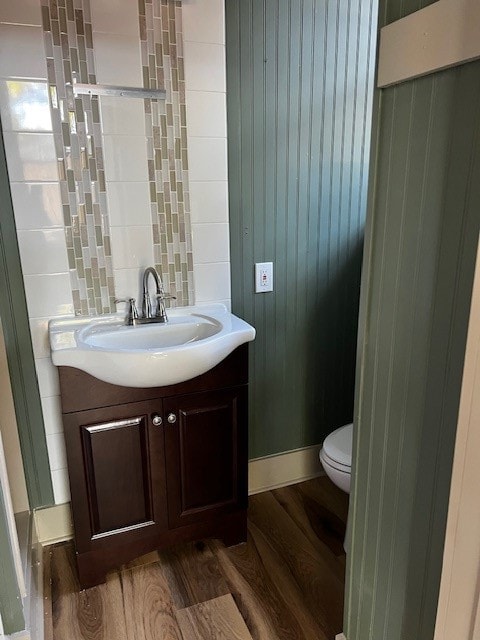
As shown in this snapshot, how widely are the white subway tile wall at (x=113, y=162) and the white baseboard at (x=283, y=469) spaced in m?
0.82

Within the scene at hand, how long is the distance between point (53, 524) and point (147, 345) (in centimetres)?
86

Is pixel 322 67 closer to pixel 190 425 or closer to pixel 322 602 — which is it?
pixel 190 425

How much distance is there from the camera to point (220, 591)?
172 centimetres

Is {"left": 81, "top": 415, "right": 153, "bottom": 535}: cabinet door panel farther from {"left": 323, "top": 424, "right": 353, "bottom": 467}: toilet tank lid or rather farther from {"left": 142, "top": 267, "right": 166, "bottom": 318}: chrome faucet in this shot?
{"left": 323, "top": 424, "right": 353, "bottom": 467}: toilet tank lid

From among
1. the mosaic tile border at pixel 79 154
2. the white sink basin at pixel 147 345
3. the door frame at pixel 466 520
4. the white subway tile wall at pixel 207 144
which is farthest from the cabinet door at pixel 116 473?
the door frame at pixel 466 520

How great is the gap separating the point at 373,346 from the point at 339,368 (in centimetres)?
118

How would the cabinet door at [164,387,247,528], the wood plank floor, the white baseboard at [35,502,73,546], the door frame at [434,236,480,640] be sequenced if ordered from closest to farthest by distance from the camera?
the door frame at [434,236,480,640] → the wood plank floor → the cabinet door at [164,387,247,528] → the white baseboard at [35,502,73,546]

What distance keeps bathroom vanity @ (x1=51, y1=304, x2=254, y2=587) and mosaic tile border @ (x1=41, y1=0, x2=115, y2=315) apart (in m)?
0.39

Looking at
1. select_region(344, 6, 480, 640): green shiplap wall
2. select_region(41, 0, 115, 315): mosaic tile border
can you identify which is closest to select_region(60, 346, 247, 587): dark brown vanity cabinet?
select_region(41, 0, 115, 315): mosaic tile border

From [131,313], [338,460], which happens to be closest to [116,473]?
[131,313]

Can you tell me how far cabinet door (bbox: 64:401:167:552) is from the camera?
1.59 m

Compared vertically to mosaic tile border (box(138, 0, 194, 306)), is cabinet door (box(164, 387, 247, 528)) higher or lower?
lower

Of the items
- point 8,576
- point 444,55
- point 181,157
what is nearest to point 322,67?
point 181,157

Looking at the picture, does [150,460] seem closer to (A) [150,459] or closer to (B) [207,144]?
(A) [150,459]
